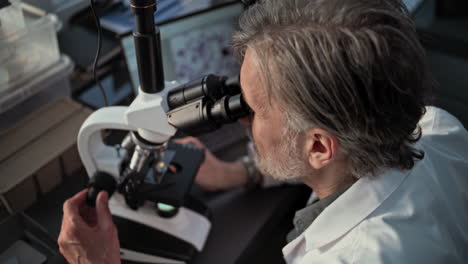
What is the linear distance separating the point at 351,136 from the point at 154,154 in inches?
18.2

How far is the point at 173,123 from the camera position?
0.89 metres

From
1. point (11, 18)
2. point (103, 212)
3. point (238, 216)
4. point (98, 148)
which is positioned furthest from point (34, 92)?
point (238, 216)

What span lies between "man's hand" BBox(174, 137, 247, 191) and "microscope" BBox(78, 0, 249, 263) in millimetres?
106

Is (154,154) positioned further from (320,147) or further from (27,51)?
(27,51)

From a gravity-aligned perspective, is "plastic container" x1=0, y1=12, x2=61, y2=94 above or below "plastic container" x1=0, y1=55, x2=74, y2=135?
above

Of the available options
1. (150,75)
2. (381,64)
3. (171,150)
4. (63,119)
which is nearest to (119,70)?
(63,119)

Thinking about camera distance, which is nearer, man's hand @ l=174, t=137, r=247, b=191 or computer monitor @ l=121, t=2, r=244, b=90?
man's hand @ l=174, t=137, r=247, b=191

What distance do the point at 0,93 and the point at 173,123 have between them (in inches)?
25.4

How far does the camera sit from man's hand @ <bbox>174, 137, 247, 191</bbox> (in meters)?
1.36

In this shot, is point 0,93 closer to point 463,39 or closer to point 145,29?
point 145,29

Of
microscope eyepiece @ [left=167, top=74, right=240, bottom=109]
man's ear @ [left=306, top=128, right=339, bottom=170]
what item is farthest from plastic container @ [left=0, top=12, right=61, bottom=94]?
man's ear @ [left=306, top=128, right=339, bottom=170]

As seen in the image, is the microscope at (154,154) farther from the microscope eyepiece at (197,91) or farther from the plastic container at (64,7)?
the plastic container at (64,7)

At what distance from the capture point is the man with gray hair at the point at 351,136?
0.80m

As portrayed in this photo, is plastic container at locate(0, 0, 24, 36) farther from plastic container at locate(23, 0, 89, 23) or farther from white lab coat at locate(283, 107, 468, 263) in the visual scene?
white lab coat at locate(283, 107, 468, 263)
